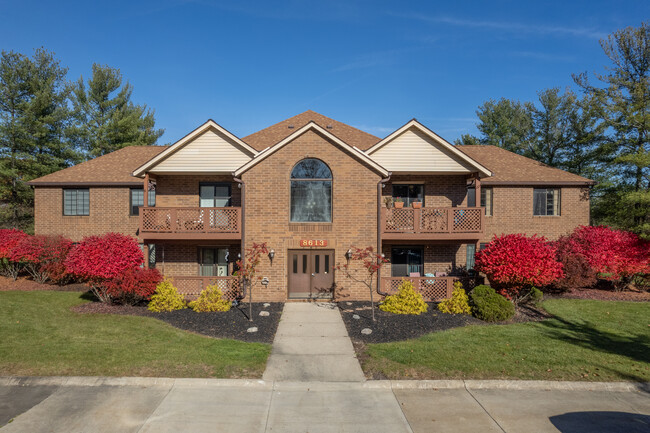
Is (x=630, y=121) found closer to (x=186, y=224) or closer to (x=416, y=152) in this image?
(x=416, y=152)

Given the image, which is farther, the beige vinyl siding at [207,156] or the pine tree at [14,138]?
the pine tree at [14,138]

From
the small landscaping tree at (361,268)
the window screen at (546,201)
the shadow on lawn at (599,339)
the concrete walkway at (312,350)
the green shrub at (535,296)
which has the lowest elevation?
the concrete walkway at (312,350)

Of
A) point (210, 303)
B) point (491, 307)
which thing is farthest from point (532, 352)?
point (210, 303)

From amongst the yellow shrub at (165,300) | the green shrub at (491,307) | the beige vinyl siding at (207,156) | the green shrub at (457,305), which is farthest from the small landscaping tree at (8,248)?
the green shrub at (491,307)

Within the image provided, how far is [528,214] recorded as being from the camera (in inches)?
719

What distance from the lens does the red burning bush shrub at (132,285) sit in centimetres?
1267

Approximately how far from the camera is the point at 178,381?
7133mm

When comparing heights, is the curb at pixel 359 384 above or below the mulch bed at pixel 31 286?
above

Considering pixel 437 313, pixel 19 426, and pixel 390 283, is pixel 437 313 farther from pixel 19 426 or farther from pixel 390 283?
pixel 19 426

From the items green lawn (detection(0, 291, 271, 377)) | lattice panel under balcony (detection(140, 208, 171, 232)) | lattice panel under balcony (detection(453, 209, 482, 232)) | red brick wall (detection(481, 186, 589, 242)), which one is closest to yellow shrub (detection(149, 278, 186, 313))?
green lawn (detection(0, 291, 271, 377))

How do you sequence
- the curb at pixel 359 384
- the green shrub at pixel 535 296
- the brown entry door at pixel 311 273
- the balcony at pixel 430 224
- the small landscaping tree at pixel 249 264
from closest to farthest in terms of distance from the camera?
the curb at pixel 359 384 < the small landscaping tree at pixel 249 264 < the green shrub at pixel 535 296 < the balcony at pixel 430 224 < the brown entry door at pixel 311 273

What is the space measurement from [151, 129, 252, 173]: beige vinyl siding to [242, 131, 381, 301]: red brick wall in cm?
165

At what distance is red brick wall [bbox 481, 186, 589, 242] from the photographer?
59.7ft

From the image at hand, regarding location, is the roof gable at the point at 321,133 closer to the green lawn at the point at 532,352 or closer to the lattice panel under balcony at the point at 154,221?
the lattice panel under balcony at the point at 154,221
